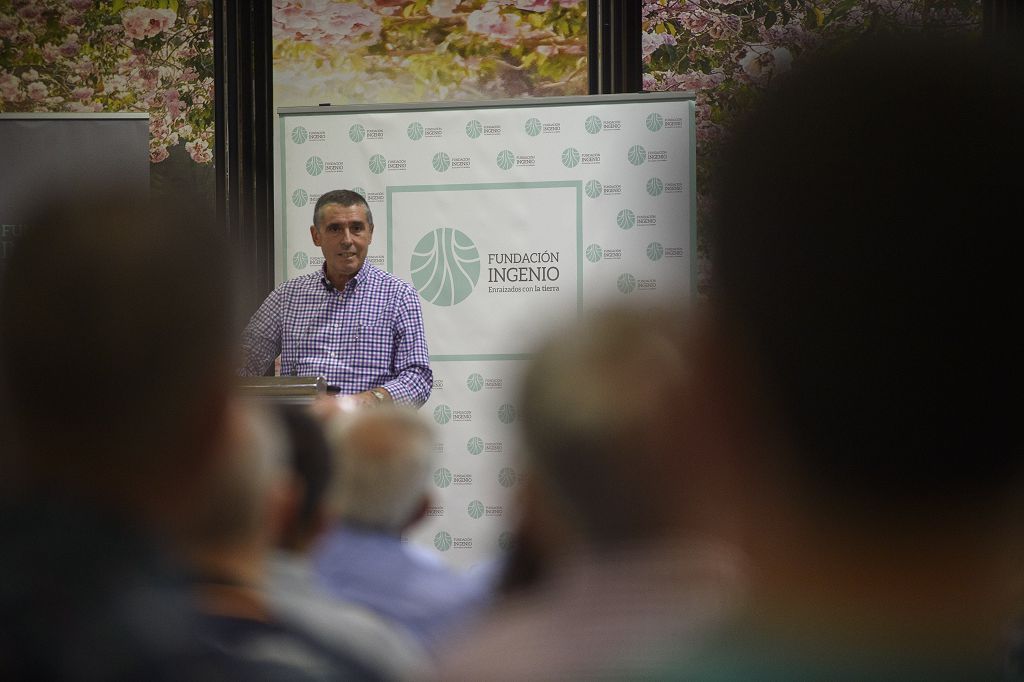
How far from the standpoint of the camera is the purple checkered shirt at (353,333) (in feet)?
15.0

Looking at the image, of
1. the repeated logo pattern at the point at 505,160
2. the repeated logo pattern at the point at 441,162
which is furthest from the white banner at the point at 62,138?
the repeated logo pattern at the point at 505,160

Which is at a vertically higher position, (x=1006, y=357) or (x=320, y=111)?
(x=320, y=111)

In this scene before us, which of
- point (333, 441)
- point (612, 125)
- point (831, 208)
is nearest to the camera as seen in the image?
point (831, 208)

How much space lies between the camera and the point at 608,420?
0.54 meters

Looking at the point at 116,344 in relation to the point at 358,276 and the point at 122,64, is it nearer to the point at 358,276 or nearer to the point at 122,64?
the point at 358,276

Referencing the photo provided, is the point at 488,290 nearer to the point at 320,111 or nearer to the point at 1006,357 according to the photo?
the point at 320,111

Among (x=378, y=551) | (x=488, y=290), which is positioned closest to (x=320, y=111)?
(x=488, y=290)

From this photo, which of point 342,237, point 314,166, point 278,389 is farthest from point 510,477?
point 314,166

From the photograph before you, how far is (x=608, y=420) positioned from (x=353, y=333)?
413 cm

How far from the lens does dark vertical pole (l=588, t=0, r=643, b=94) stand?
16.2 feet

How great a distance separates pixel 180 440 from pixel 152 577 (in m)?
0.08

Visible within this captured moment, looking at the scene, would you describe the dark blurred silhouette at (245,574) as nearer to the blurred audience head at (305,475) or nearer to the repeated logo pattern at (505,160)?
the blurred audience head at (305,475)

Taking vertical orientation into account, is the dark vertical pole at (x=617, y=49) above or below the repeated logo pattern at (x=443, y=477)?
above

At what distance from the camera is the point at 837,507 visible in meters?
0.54
